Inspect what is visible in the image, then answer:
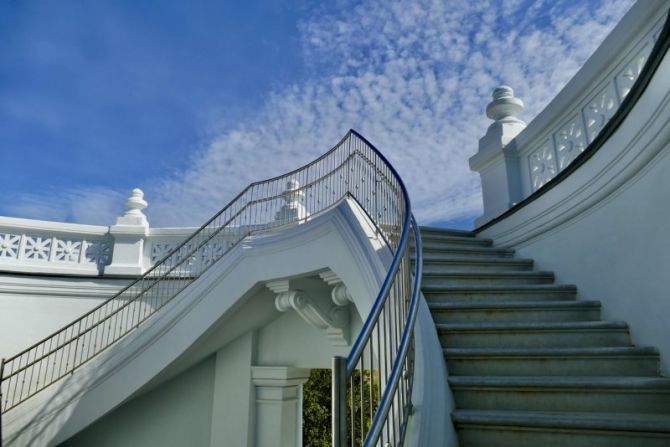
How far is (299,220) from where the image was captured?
607 cm

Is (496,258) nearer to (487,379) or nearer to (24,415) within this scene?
(487,379)

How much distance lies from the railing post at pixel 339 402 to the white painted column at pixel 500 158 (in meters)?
4.41

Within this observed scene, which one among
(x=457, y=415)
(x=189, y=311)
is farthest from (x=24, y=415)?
(x=457, y=415)

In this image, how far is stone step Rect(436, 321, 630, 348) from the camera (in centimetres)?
333

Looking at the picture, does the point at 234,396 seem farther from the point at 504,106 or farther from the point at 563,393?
the point at 504,106

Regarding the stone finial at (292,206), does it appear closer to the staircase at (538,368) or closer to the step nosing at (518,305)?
the staircase at (538,368)

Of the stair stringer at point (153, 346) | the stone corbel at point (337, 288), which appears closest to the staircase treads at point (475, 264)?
the stone corbel at point (337, 288)

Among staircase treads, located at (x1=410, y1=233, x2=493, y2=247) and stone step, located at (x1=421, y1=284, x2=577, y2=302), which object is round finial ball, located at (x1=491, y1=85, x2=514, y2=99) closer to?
staircase treads, located at (x1=410, y1=233, x2=493, y2=247)

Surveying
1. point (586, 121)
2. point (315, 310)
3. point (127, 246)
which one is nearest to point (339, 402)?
point (586, 121)

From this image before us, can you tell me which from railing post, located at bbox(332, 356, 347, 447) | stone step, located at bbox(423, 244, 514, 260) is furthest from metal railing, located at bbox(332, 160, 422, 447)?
stone step, located at bbox(423, 244, 514, 260)

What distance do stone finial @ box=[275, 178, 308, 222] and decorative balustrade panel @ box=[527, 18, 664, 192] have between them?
10.6ft

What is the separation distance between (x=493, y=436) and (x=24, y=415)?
20.7 ft

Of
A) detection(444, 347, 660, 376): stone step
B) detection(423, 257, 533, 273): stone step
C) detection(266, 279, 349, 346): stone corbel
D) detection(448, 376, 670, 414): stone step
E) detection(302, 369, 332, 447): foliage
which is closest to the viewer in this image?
detection(448, 376, 670, 414): stone step

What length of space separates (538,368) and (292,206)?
14.3 ft
